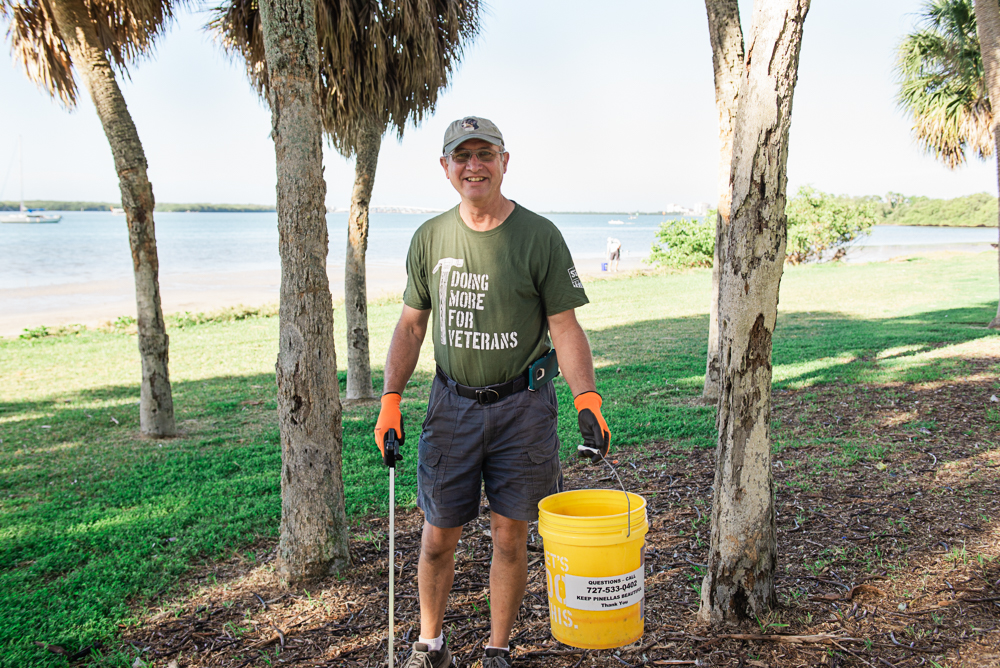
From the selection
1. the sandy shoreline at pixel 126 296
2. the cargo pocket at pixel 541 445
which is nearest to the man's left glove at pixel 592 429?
the cargo pocket at pixel 541 445

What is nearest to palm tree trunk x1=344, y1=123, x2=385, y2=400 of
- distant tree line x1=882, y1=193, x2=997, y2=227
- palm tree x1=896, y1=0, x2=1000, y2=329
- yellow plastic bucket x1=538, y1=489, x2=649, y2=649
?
yellow plastic bucket x1=538, y1=489, x2=649, y2=649

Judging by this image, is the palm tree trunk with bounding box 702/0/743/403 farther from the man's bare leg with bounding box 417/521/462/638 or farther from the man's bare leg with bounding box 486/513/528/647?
the man's bare leg with bounding box 417/521/462/638

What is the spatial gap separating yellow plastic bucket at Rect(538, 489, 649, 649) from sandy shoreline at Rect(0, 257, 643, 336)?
13.6 meters

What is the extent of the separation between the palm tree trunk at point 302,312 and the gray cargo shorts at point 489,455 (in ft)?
3.04

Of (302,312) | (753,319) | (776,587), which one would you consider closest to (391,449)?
(302,312)

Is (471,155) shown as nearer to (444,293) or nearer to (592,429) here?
(444,293)

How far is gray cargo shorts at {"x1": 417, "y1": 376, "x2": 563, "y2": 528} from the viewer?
8.52ft

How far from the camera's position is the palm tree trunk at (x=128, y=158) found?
5.89 m

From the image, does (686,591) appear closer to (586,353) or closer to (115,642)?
(586,353)

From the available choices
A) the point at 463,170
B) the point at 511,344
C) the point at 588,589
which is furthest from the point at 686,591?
the point at 463,170

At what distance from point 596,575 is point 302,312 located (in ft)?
6.27

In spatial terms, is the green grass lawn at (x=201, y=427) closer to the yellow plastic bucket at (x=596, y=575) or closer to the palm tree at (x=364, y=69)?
the palm tree at (x=364, y=69)

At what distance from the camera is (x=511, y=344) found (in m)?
2.61

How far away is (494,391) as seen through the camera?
8.48 feet
